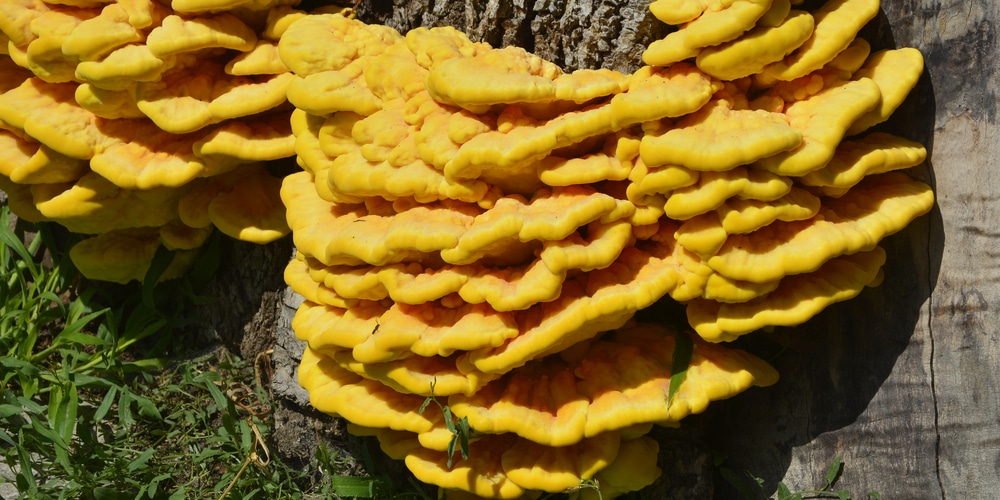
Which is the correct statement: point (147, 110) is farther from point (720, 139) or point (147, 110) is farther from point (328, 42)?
point (720, 139)

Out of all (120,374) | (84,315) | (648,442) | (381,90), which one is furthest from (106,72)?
(648,442)

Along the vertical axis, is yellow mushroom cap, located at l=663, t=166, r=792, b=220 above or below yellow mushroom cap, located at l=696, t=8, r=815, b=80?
below

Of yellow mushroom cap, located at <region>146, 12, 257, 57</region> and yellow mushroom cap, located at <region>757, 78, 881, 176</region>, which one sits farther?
yellow mushroom cap, located at <region>146, 12, 257, 57</region>

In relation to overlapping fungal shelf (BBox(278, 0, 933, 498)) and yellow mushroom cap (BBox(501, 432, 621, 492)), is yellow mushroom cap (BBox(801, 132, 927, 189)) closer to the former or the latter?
overlapping fungal shelf (BBox(278, 0, 933, 498))

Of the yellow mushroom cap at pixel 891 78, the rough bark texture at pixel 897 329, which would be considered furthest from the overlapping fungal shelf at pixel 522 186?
the rough bark texture at pixel 897 329

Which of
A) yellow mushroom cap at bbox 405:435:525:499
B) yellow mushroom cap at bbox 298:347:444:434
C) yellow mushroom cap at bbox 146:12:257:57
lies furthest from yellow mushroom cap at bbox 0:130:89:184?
yellow mushroom cap at bbox 405:435:525:499

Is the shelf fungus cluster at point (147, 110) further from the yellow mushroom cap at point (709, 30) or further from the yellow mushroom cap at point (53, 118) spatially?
the yellow mushroom cap at point (709, 30)

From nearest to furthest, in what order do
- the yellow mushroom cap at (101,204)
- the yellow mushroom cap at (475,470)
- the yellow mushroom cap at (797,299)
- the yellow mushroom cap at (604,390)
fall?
the yellow mushroom cap at (797,299) < the yellow mushroom cap at (604,390) < the yellow mushroom cap at (475,470) < the yellow mushroom cap at (101,204)

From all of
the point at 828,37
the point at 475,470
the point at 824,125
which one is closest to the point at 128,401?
the point at 475,470
